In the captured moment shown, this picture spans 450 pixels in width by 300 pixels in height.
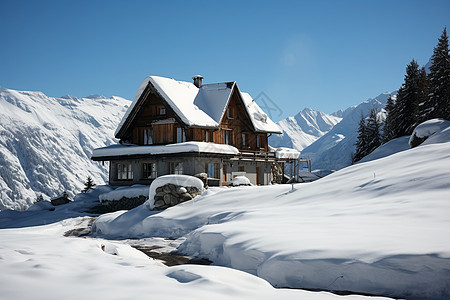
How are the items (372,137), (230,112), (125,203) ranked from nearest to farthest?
(125,203)
(230,112)
(372,137)

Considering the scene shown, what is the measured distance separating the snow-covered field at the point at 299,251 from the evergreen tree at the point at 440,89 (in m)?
22.1

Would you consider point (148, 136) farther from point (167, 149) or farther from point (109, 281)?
point (109, 281)

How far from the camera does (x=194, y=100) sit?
108 ft

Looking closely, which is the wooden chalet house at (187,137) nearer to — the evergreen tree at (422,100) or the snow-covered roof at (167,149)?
the snow-covered roof at (167,149)

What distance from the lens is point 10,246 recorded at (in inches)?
292

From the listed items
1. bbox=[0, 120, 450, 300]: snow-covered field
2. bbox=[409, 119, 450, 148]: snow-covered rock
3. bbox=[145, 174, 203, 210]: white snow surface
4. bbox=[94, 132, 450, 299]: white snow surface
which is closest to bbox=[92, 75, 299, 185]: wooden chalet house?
bbox=[145, 174, 203, 210]: white snow surface

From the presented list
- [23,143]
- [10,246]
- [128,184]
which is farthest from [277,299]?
[23,143]

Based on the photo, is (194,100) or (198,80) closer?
(194,100)

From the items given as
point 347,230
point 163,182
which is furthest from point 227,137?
point 347,230

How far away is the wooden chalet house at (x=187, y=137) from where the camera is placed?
28.6m

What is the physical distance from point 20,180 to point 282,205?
160 meters

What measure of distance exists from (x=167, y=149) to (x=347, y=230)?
2056cm

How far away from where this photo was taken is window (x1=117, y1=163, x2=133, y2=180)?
31391 mm

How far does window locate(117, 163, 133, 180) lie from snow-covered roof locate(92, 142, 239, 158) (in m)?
1.81
